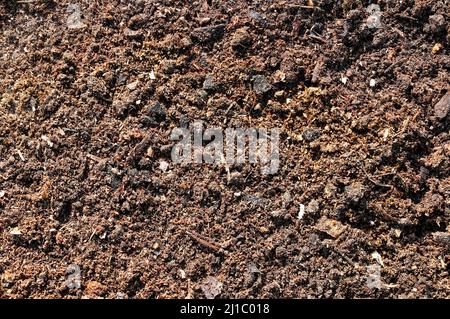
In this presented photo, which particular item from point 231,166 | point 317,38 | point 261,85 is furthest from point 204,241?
point 317,38

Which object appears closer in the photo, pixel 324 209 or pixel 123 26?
pixel 324 209

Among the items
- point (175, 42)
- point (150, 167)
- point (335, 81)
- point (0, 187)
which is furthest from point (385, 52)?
point (0, 187)

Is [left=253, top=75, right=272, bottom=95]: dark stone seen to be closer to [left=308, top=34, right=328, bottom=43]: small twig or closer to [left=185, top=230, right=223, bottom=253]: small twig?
[left=308, top=34, right=328, bottom=43]: small twig

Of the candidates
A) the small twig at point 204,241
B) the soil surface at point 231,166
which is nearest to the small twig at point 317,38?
the soil surface at point 231,166

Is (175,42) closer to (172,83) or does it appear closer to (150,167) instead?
(172,83)

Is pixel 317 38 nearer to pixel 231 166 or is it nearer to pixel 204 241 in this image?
pixel 231 166

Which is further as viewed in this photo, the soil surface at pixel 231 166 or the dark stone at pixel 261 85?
the dark stone at pixel 261 85

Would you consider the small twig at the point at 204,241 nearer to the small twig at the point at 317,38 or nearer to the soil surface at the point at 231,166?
the soil surface at the point at 231,166
